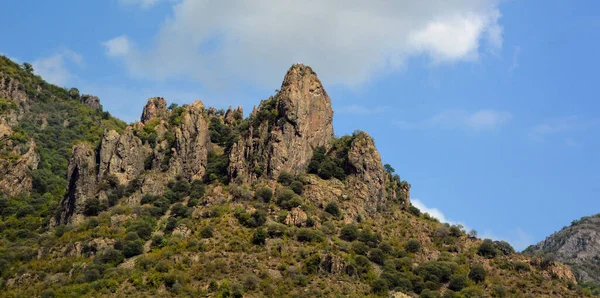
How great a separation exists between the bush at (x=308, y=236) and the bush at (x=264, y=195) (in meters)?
10.9

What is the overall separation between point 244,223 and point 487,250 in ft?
130

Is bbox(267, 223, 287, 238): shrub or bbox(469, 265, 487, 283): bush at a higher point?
bbox(267, 223, 287, 238): shrub

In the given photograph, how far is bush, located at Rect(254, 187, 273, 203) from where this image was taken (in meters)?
121

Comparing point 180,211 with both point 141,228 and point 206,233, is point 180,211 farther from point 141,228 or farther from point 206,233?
point 206,233

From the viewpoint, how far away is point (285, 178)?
412 feet

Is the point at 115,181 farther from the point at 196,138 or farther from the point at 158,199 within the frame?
the point at 196,138

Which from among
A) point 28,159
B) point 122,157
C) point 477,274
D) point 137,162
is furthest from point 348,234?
point 28,159

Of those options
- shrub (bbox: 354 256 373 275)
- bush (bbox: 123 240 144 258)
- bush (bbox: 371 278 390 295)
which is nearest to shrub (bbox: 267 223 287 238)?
shrub (bbox: 354 256 373 275)

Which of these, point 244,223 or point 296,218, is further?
point 296,218

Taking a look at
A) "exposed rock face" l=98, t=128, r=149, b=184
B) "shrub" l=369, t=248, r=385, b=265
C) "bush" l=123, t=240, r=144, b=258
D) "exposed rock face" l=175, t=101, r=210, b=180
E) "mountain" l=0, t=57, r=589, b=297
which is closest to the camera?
"mountain" l=0, t=57, r=589, b=297

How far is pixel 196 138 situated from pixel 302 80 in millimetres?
22739

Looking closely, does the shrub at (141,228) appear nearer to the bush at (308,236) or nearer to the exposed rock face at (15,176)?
the bush at (308,236)

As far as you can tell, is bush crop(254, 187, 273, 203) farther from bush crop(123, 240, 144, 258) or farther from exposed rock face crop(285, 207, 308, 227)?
bush crop(123, 240, 144, 258)

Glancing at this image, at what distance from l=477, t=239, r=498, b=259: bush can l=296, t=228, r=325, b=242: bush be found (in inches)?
1061
